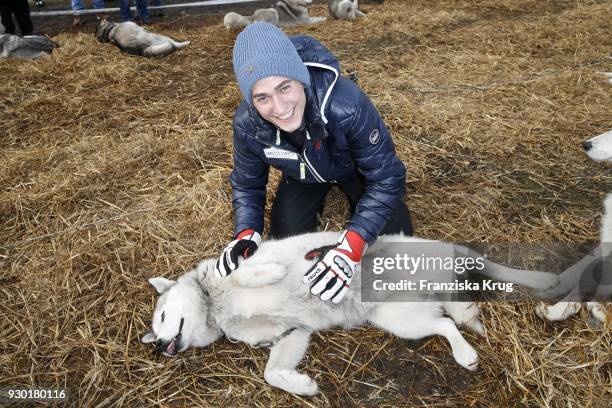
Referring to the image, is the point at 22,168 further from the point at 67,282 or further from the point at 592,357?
the point at 592,357

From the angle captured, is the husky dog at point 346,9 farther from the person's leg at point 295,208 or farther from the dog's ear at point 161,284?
the dog's ear at point 161,284

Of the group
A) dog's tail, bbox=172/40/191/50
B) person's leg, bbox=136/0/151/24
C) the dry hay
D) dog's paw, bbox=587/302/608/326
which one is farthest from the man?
person's leg, bbox=136/0/151/24

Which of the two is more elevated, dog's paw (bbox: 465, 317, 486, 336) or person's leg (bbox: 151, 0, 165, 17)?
person's leg (bbox: 151, 0, 165, 17)

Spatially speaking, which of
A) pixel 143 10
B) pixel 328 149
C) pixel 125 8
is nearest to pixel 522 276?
pixel 328 149

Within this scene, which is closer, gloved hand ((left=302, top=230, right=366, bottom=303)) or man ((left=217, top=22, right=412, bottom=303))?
man ((left=217, top=22, right=412, bottom=303))

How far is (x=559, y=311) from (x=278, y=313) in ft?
5.38

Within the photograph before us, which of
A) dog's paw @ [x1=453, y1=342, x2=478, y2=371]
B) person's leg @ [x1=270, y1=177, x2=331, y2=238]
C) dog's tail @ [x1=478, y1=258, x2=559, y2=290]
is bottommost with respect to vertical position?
dog's paw @ [x1=453, y1=342, x2=478, y2=371]

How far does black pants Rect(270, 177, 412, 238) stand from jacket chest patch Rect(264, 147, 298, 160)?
527mm

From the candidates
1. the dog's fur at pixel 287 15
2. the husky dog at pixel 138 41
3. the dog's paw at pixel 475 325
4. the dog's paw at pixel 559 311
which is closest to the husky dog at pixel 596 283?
the dog's paw at pixel 559 311

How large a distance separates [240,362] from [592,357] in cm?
197

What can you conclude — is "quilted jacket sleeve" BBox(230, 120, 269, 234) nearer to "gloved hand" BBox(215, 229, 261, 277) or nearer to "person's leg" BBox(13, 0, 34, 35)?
"gloved hand" BBox(215, 229, 261, 277)

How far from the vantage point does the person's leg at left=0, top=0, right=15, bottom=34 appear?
759 centimetres

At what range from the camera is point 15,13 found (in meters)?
7.83

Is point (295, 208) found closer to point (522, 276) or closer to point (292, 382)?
point (292, 382)
